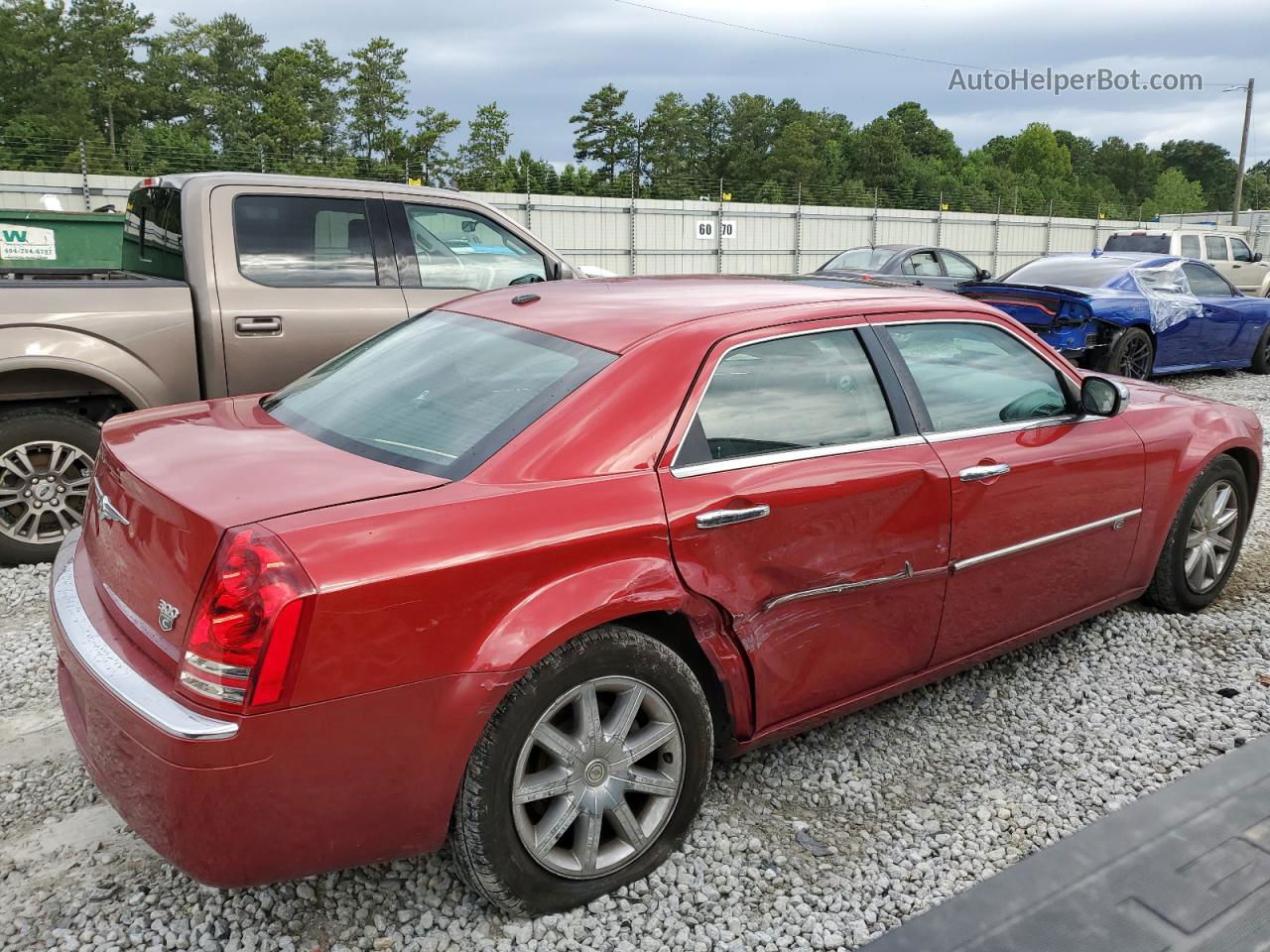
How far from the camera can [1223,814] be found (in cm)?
303

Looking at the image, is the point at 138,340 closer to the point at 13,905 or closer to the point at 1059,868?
the point at 13,905

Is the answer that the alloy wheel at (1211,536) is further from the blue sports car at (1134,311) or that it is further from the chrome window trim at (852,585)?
the blue sports car at (1134,311)

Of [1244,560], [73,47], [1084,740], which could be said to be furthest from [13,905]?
[73,47]

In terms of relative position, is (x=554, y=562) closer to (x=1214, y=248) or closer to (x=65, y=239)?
(x=65, y=239)

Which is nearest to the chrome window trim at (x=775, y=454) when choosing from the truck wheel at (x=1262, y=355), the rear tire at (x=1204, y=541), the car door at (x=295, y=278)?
the rear tire at (x=1204, y=541)

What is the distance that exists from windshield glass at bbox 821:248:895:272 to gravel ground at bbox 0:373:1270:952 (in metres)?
12.1

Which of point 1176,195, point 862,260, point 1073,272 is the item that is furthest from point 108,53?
point 1176,195

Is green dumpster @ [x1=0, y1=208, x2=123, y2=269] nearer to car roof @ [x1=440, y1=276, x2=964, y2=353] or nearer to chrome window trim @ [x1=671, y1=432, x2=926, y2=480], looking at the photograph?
car roof @ [x1=440, y1=276, x2=964, y2=353]

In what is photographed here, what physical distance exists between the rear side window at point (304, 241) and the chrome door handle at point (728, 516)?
368 centimetres

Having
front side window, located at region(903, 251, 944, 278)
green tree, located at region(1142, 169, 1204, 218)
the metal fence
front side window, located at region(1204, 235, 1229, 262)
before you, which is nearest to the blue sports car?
front side window, located at region(903, 251, 944, 278)

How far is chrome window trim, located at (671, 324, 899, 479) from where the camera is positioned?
9.01 ft

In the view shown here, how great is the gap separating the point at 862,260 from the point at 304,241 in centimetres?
1203

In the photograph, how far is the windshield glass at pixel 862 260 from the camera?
15.9 metres

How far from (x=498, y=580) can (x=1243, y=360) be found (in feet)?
42.0
